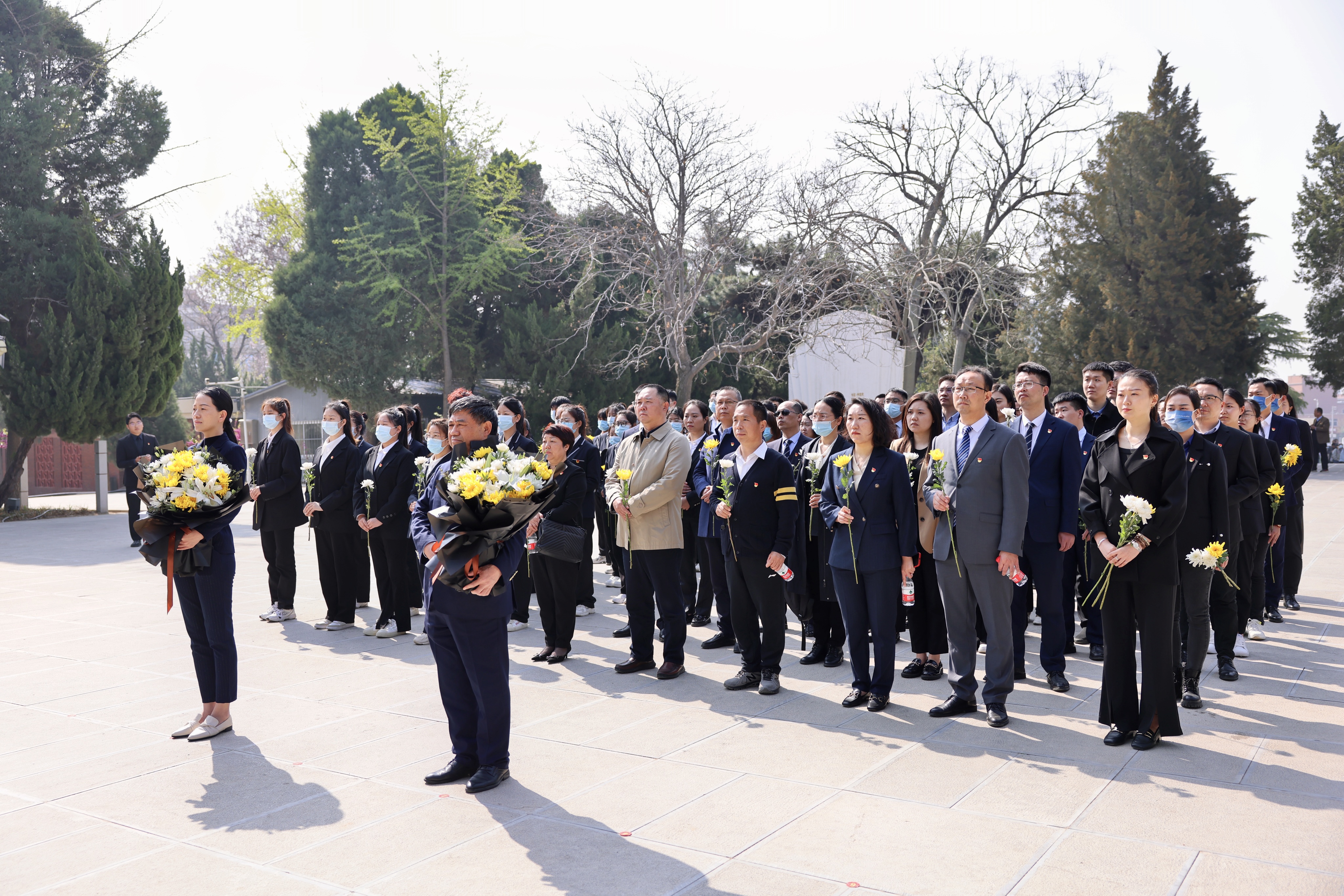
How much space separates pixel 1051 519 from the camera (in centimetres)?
650

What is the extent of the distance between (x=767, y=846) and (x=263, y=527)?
6.70 meters

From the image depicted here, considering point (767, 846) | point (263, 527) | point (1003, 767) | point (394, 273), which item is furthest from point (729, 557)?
point (394, 273)

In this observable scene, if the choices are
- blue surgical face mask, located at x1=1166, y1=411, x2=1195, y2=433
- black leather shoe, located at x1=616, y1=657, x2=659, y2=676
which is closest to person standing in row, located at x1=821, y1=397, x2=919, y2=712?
black leather shoe, located at x1=616, y1=657, x2=659, y2=676

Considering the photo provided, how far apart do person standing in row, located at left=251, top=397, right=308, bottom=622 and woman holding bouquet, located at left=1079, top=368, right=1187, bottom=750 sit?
6785mm

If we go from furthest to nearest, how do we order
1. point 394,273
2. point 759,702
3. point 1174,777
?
point 394,273 → point 759,702 → point 1174,777

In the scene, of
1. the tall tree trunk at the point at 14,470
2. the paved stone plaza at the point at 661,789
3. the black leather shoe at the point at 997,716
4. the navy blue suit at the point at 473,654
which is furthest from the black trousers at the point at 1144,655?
the tall tree trunk at the point at 14,470

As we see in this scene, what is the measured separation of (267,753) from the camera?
209 inches

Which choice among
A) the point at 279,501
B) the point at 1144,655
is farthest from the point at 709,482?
the point at 279,501

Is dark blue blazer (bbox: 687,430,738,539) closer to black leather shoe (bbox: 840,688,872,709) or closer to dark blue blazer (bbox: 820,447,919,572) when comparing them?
dark blue blazer (bbox: 820,447,919,572)

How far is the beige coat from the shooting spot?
6.73m

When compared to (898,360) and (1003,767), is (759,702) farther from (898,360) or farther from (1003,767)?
(898,360)

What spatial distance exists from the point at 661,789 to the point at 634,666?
7.85ft

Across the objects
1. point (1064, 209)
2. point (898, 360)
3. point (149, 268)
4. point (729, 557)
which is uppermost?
point (1064, 209)

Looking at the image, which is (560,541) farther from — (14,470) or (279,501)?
(14,470)
